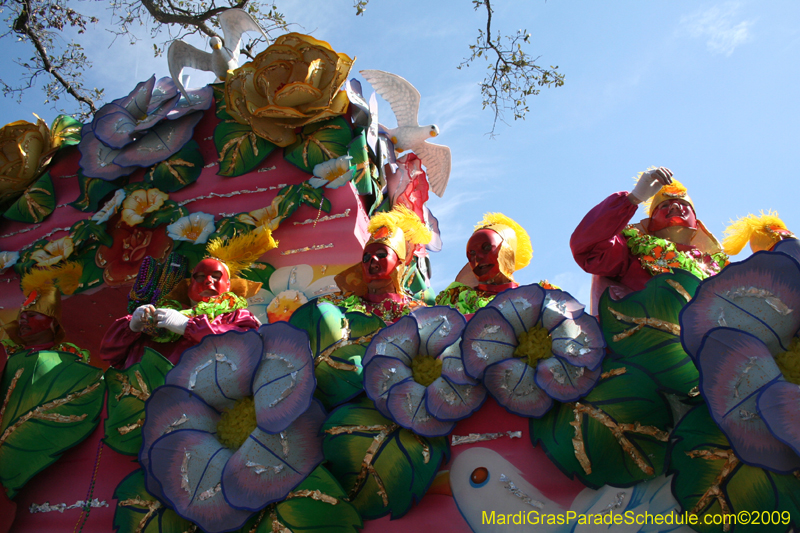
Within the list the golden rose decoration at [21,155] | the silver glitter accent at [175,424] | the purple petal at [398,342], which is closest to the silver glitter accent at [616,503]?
the purple petal at [398,342]

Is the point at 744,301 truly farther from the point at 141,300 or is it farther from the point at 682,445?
the point at 141,300

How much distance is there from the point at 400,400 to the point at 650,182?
163cm

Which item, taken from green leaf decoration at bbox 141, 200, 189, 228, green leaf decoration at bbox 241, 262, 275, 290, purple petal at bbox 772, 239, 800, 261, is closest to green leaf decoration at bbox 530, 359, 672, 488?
purple petal at bbox 772, 239, 800, 261

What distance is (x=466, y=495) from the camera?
2582 mm

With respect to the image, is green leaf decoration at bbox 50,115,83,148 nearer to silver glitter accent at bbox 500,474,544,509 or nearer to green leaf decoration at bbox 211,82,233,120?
green leaf decoration at bbox 211,82,233,120

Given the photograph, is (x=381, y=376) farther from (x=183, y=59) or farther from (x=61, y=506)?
(x=183, y=59)

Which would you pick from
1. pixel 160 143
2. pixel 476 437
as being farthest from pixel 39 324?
pixel 476 437

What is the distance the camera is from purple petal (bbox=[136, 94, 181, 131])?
18.0 feet

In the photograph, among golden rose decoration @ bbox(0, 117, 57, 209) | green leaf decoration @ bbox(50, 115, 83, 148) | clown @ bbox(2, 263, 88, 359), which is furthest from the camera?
green leaf decoration @ bbox(50, 115, 83, 148)

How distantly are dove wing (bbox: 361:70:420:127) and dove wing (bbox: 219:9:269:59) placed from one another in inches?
41.7

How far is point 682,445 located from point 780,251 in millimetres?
741

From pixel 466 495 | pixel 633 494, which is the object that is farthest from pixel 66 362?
pixel 633 494

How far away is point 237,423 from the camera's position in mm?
2883

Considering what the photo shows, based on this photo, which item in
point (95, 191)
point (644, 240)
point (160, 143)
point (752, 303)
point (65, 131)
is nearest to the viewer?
point (752, 303)
